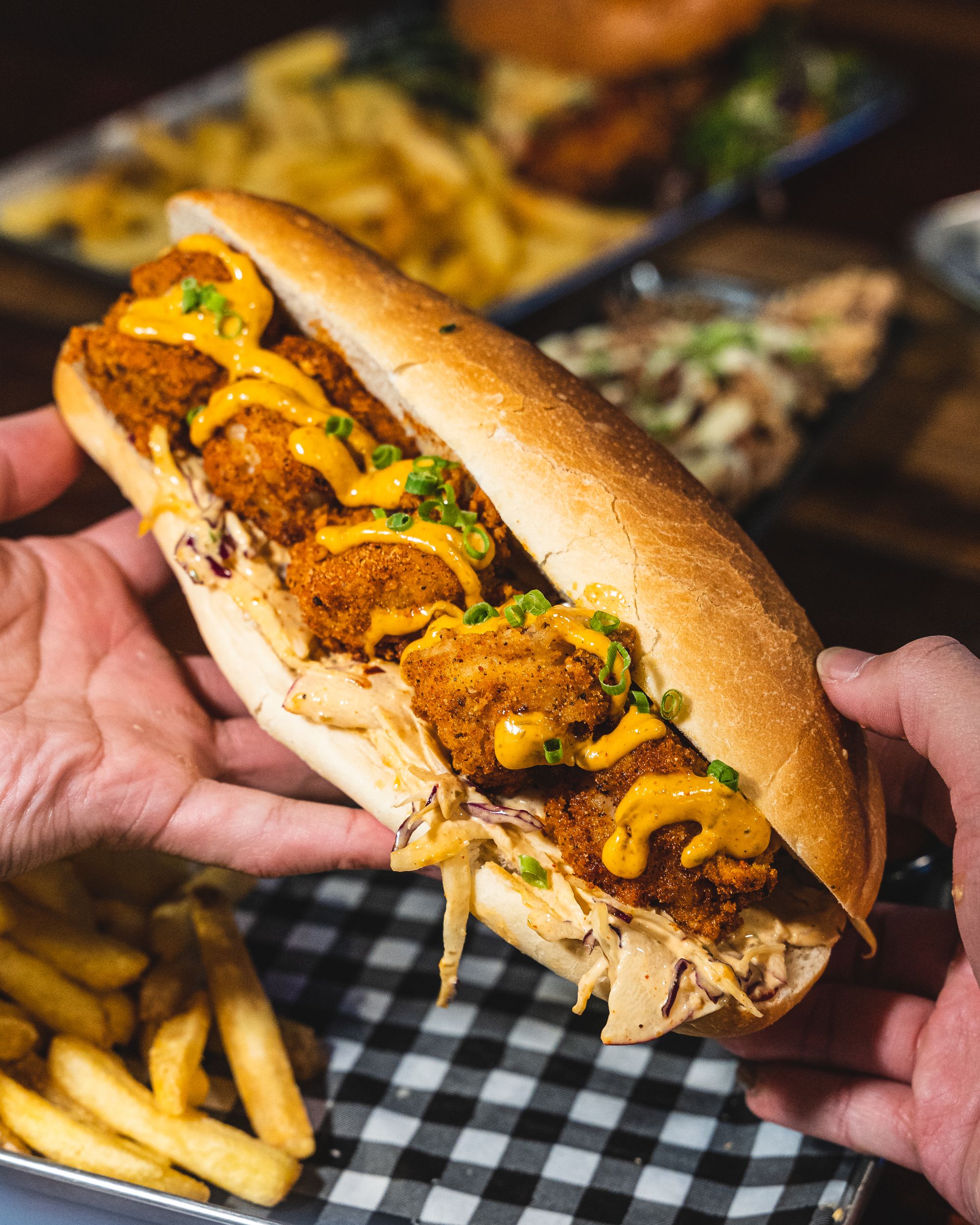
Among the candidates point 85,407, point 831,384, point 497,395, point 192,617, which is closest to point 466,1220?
point 192,617

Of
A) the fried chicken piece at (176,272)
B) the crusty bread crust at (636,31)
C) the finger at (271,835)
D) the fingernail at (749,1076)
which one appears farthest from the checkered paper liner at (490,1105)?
the crusty bread crust at (636,31)

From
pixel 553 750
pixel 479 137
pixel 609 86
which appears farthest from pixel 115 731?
pixel 609 86

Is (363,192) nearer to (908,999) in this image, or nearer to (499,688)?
(499,688)

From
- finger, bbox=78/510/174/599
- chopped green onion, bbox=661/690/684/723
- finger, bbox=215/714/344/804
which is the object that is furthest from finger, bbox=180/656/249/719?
chopped green onion, bbox=661/690/684/723

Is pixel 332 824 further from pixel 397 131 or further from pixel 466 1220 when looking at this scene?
pixel 397 131

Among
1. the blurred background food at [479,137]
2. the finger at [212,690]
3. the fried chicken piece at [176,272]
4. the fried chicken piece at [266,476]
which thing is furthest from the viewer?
the blurred background food at [479,137]

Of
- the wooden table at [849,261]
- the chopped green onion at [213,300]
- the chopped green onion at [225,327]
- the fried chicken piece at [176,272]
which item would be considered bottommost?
the wooden table at [849,261]

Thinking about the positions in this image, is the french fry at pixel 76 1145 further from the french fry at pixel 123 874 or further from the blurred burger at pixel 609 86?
the blurred burger at pixel 609 86
